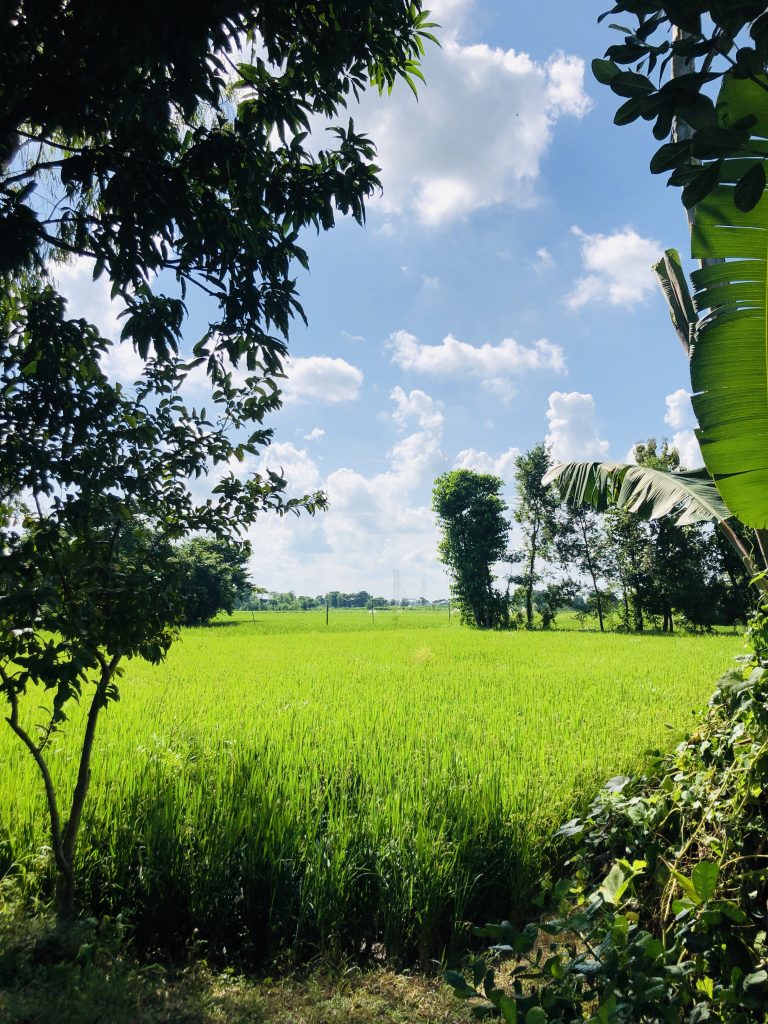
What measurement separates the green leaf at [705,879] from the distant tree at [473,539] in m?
31.9

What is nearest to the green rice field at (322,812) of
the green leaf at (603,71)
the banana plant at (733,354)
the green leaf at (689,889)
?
the green leaf at (689,889)

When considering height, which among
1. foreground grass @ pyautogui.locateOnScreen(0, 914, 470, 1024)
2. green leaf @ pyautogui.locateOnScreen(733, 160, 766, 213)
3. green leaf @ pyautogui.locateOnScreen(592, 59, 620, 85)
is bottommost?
foreground grass @ pyautogui.locateOnScreen(0, 914, 470, 1024)

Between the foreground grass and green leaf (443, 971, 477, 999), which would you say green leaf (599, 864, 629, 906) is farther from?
green leaf (443, 971, 477, 999)

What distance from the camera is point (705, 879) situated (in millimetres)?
2102

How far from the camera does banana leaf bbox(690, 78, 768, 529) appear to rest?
285cm

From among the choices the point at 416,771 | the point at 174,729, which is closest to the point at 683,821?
the point at 416,771

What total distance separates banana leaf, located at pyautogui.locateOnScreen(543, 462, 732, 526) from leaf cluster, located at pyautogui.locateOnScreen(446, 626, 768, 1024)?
1808 millimetres

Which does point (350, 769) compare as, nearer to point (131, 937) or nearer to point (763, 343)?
point (131, 937)

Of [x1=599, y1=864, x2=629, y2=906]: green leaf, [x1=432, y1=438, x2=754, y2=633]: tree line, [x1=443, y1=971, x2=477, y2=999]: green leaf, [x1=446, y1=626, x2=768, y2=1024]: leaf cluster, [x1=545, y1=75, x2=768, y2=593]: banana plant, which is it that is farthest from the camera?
[x1=432, y1=438, x2=754, y2=633]: tree line

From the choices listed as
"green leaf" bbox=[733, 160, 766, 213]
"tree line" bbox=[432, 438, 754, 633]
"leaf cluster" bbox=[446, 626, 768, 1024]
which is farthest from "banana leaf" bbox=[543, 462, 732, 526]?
"tree line" bbox=[432, 438, 754, 633]

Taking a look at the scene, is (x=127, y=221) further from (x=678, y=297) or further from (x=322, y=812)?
(x=678, y=297)

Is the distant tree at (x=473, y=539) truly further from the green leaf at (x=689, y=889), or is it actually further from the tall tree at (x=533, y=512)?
the green leaf at (x=689, y=889)

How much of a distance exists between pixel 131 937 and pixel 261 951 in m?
0.65

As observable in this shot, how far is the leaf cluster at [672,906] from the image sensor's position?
1841mm
